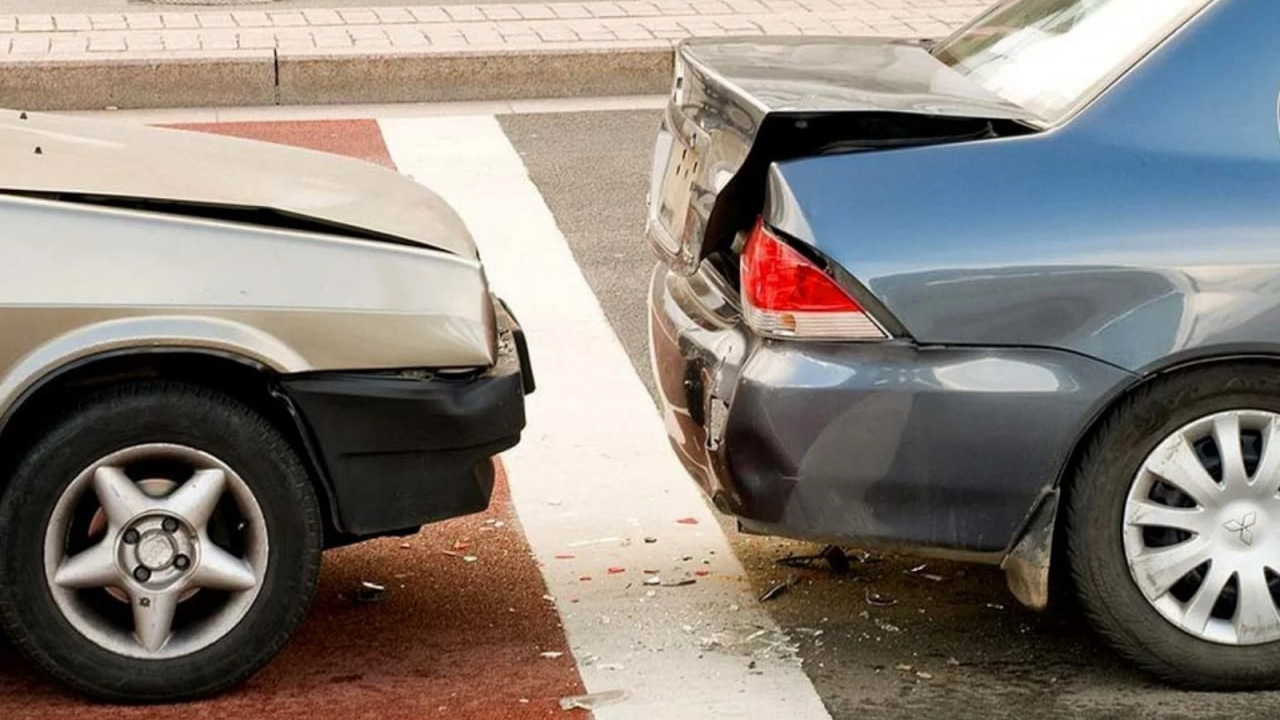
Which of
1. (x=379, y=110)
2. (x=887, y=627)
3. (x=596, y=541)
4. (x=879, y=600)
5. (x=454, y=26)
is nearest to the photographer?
(x=887, y=627)

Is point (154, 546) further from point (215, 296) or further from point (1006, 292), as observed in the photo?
point (1006, 292)

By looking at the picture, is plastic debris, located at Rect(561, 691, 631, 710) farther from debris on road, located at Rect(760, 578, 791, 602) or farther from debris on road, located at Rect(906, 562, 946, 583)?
debris on road, located at Rect(906, 562, 946, 583)

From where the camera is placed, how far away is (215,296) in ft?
15.5

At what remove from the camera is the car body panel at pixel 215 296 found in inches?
183

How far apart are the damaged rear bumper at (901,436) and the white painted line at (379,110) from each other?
21.9 feet

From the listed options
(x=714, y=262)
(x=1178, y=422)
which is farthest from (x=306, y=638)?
(x=1178, y=422)

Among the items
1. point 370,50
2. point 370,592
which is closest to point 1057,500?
point 370,592

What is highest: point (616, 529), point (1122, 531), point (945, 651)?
point (1122, 531)

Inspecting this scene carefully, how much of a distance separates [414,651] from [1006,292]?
5.14ft

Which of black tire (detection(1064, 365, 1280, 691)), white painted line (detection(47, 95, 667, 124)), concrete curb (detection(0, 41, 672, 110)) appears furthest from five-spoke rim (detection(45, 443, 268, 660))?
concrete curb (detection(0, 41, 672, 110))

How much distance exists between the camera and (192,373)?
4840mm

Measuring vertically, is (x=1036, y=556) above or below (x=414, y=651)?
above

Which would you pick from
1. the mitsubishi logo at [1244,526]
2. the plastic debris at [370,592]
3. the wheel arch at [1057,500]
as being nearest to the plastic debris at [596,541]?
the plastic debris at [370,592]

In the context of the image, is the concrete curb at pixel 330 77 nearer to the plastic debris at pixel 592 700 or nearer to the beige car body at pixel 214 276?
the beige car body at pixel 214 276
